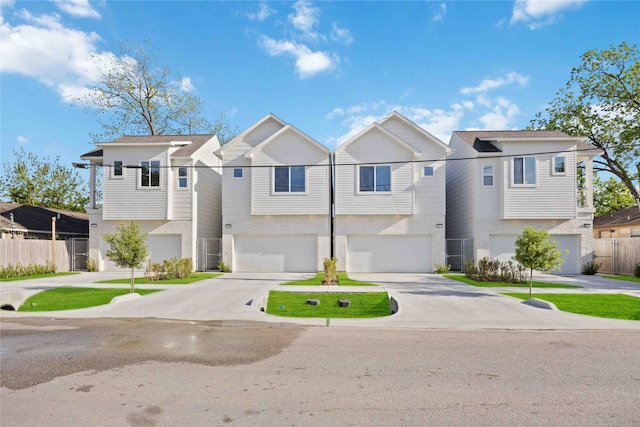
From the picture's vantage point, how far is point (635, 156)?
99.6 ft

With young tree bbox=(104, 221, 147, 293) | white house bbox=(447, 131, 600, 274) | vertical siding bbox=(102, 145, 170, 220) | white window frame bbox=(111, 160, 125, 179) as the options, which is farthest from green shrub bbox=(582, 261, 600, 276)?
white window frame bbox=(111, 160, 125, 179)

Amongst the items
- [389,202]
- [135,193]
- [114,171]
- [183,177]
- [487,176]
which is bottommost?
[389,202]

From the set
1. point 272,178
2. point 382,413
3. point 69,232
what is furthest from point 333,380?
point 69,232

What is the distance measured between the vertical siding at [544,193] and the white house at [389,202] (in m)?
3.56

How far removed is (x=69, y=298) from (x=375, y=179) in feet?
50.5

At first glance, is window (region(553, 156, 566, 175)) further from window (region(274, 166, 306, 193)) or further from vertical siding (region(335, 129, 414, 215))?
window (region(274, 166, 306, 193))

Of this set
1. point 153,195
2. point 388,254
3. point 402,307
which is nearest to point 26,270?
point 153,195

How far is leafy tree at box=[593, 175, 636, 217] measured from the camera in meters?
42.7

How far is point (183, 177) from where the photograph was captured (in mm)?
23719

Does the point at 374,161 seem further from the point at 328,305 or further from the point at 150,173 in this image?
the point at 150,173

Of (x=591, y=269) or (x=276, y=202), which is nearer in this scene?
(x=591, y=269)

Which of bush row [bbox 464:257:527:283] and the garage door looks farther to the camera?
the garage door

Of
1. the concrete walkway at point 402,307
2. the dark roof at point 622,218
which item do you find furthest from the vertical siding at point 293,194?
the dark roof at point 622,218

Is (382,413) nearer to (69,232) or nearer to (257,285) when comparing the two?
(257,285)
